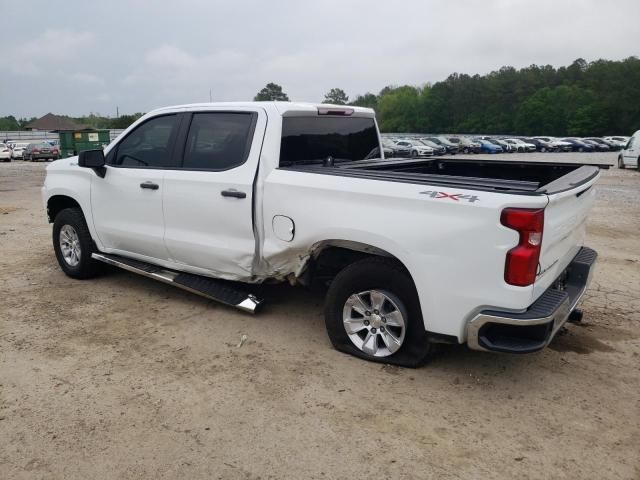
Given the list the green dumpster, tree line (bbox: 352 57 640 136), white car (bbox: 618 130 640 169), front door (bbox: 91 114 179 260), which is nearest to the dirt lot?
front door (bbox: 91 114 179 260)

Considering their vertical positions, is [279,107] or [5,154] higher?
[279,107]

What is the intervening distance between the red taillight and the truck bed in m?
0.14

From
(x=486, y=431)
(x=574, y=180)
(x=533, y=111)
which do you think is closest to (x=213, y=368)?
(x=486, y=431)

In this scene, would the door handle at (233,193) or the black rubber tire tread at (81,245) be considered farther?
the black rubber tire tread at (81,245)

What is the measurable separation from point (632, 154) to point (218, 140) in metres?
23.3

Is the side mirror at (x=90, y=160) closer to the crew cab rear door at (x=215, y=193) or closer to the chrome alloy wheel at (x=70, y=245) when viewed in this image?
the crew cab rear door at (x=215, y=193)

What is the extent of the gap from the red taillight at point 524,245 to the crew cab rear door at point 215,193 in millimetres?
2010

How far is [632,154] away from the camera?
75.2 feet

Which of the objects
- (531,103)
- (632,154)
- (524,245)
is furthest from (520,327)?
(531,103)

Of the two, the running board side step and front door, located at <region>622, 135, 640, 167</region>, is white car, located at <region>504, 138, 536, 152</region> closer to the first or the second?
front door, located at <region>622, 135, 640, 167</region>

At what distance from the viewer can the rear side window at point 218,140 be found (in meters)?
4.41

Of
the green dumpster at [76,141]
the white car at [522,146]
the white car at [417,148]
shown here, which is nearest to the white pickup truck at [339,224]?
the green dumpster at [76,141]

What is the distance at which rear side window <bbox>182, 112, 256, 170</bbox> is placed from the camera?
14.5 ft

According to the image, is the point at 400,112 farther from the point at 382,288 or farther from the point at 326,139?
the point at 382,288
